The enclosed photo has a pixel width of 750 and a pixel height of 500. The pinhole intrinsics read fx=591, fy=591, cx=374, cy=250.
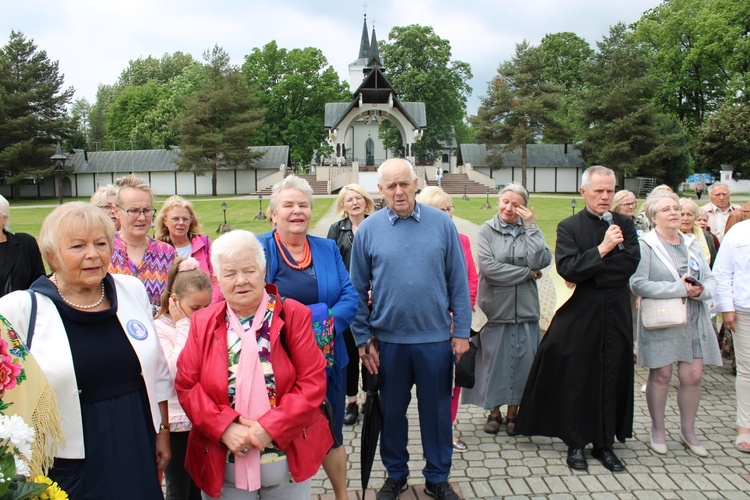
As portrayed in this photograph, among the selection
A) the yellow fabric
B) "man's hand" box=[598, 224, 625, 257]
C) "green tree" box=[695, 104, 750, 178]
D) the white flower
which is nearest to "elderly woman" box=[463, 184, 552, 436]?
"man's hand" box=[598, 224, 625, 257]

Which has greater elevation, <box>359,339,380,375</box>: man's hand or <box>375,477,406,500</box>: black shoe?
<box>359,339,380,375</box>: man's hand

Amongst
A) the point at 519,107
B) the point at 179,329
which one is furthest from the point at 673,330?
the point at 519,107

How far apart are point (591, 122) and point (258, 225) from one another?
87.8ft

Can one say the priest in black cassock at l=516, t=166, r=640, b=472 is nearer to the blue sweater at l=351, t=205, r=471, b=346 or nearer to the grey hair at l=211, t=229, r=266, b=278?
the blue sweater at l=351, t=205, r=471, b=346

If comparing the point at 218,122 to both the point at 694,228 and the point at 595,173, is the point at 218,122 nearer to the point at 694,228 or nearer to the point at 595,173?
the point at 694,228

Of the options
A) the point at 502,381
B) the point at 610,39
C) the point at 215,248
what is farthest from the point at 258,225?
the point at 610,39

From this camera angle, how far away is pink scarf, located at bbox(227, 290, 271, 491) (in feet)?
8.96

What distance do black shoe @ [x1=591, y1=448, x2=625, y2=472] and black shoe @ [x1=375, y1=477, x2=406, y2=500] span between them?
1514 millimetres

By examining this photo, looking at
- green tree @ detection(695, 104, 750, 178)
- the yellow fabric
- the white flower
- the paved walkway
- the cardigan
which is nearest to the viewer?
the white flower

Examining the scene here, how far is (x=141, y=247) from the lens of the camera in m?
4.39

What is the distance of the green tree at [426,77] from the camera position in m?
50.7

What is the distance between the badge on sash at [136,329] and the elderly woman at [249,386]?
0.23m

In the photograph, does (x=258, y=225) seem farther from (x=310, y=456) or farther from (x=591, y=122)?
(x=591, y=122)

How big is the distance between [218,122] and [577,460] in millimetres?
41171
